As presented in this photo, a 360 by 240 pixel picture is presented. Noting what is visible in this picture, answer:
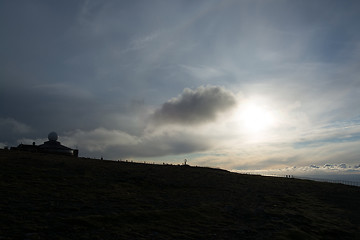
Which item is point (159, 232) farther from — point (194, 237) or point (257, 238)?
point (257, 238)

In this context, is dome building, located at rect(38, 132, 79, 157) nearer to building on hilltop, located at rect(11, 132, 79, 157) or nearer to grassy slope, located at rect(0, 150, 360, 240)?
building on hilltop, located at rect(11, 132, 79, 157)

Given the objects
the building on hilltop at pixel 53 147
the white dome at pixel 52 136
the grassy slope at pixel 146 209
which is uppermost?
the white dome at pixel 52 136

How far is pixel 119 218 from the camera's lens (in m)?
16.4

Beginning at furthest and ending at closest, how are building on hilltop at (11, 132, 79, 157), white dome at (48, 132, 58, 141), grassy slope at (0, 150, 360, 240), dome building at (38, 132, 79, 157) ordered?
white dome at (48, 132, 58, 141) < dome building at (38, 132, 79, 157) < building on hilltop at (11, 132, 79, 157) < grassy slope at (0, 150, 360, 240)

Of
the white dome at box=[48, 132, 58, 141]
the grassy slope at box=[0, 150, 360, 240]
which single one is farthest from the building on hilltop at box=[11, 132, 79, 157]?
the grassy slope at box=[0, 150, 360, 240]

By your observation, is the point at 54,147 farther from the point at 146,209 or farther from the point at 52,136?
the point at 146,209

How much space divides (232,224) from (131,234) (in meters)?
7.62

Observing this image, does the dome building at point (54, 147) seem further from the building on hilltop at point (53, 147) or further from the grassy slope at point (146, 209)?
the grassy slope at point (146, 209)

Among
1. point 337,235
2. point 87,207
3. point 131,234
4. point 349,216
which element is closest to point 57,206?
point 87,207

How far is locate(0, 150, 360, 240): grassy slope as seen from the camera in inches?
570

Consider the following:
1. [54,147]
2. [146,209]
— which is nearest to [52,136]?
[54,147]

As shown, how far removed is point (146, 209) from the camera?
19.5 meters

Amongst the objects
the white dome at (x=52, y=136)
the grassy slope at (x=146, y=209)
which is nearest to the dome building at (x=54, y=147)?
the white dome at (x=52, y=136)

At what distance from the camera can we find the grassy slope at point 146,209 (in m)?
14.5
